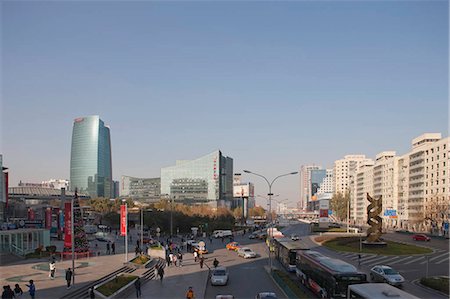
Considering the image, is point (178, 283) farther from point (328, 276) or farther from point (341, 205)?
point (341, 205)

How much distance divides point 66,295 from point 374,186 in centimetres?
13131

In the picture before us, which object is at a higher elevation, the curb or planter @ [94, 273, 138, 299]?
planter @ [94, 273, 138, 299]

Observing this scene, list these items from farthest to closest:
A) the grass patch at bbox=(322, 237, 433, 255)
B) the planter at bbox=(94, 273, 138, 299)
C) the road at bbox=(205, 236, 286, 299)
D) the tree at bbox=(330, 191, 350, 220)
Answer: the tree at bbox=(330, 191, 350, 220) → the grass patch at bbox=(322, 237, 433, 255) → the road at bbox=(205, 236, 286, 299) → the planter at bbox=(94, 273, 138, 299)

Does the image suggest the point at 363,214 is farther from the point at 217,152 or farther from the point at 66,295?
the point at 66,295

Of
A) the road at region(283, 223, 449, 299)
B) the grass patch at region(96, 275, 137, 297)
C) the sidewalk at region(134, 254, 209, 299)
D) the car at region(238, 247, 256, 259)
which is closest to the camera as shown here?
the grass patch at region(96, 275, 137, 297)

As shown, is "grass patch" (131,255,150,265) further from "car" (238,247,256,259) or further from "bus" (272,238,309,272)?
"bus" (272,238,309,272)

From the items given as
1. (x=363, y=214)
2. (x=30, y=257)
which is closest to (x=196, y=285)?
(x=30, y=257)

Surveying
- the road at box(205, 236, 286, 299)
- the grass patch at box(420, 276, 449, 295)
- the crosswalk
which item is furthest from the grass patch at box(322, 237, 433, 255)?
the grass patch at box(420, 276, 449, 295)

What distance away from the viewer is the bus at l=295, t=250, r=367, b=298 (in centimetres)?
2164

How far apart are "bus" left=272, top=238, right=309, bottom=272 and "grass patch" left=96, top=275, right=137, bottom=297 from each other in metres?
12.6

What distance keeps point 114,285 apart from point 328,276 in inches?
511

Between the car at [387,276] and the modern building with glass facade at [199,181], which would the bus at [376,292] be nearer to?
the car at [387,276]

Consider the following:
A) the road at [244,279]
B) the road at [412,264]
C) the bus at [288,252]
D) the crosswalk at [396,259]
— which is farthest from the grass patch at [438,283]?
the crosswalk at [396,259]

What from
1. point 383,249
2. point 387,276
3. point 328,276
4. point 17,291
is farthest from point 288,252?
point 17,291
